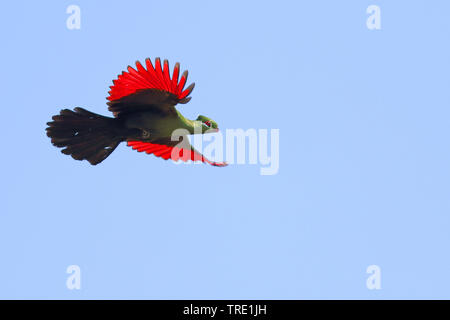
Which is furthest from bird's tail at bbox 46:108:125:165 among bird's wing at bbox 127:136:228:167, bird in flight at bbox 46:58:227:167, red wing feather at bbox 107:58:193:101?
bird's wing at bbox 127:136:228:167

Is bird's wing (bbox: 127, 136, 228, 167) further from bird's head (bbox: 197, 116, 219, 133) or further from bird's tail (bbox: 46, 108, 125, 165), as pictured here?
bird's tail (bbox: 46, 108, 125, 165)

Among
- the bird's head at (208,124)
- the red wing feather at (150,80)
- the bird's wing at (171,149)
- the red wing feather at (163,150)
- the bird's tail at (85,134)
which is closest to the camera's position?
the red wing feather at (150,80)

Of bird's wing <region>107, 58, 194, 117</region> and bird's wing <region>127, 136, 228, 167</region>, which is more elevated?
bird's wing <region>107, 58, 194, 117</region>

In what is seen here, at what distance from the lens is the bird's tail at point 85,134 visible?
22.0 m

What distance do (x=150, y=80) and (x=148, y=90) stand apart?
0.24 m

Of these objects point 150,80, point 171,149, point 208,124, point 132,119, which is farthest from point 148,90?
point 171,149

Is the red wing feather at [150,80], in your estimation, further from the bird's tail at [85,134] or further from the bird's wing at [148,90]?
the bird's tail at [85,134]

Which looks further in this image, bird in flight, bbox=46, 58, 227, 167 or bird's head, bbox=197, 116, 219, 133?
bird's head, bbox=197, 116, 219, 133

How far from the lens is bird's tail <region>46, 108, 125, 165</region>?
72.1 ft

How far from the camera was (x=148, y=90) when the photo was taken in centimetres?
2159

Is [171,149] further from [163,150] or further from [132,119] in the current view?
[132,119]

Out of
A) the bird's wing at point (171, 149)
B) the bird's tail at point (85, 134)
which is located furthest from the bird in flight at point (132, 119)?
the bird's wing at point (171, 149)
